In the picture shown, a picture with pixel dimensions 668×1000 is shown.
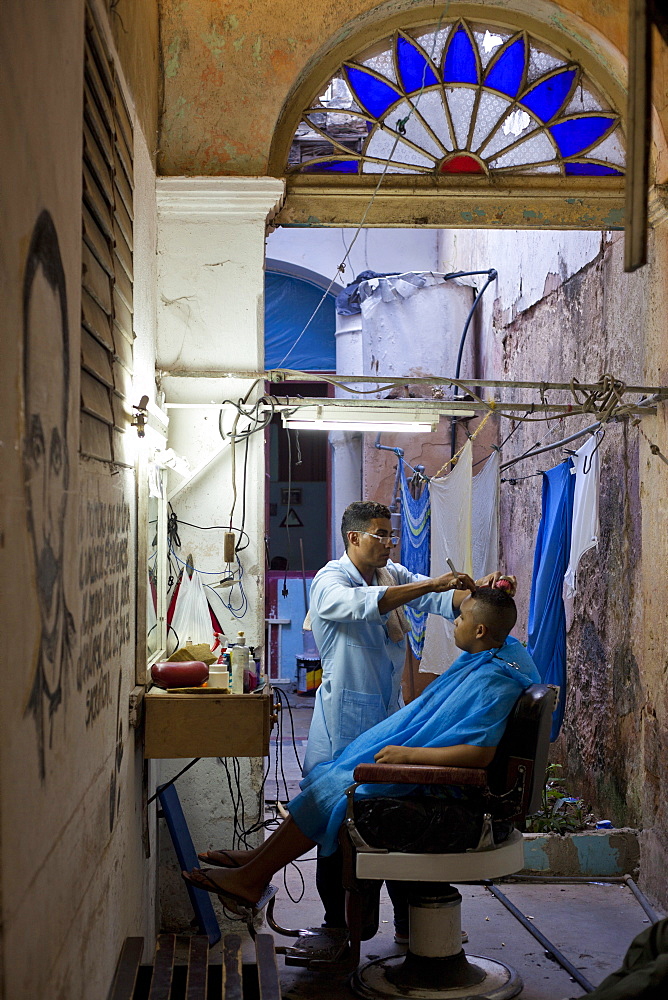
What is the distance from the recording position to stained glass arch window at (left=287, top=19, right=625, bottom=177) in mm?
4098

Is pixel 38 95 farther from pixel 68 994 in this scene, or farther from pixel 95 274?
pixel 68 994

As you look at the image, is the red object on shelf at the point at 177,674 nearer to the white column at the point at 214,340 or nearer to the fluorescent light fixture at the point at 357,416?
the white column at the point at 214,340

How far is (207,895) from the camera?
372 centimetres

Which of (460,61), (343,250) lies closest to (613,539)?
(460,61)

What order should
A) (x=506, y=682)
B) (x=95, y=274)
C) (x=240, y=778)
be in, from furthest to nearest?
(x=240, y=778)
(x=506, y=682)
(x=95, y=274)

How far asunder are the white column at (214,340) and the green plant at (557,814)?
5.61ft

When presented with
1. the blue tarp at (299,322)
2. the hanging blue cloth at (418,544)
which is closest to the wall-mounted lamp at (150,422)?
the hanging blue cloth at (418,544)

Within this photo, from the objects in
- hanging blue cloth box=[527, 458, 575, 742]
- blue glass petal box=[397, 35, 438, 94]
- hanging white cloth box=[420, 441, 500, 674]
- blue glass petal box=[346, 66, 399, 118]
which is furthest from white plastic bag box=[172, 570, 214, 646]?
blue glass petal box=[397, 35, 438, 94]

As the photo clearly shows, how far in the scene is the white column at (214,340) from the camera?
3914mm

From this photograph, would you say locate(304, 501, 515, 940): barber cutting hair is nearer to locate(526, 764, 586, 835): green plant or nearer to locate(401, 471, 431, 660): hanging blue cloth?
locate(526, 764, 586, 835): green plant

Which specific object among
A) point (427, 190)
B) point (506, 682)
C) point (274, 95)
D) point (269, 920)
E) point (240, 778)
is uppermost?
point (274, 95)

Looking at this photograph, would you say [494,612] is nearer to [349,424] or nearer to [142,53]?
[349,424]

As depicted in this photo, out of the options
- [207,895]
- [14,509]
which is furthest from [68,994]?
[207,895]

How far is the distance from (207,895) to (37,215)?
2907 millimetres
